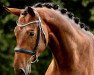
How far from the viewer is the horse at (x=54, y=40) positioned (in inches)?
207

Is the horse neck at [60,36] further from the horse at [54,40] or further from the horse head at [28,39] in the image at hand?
the horse head at [28,39]

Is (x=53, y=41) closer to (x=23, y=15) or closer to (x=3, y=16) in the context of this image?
(x=23, y=15)

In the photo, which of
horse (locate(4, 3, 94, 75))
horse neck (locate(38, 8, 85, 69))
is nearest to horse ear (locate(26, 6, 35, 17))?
horse (locate(4, 3, 94, 75))

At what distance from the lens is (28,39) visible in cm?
529

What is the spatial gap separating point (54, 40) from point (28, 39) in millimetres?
437

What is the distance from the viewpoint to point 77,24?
6004mm

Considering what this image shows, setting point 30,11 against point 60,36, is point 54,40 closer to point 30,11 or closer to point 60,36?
point 60,36

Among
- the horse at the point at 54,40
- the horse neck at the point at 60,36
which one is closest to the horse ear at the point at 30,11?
the horse at the point at 54,40

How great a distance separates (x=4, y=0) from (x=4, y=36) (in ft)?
2.08

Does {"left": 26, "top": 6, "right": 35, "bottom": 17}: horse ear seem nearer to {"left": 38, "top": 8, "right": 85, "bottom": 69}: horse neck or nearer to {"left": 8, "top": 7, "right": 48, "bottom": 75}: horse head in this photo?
{"left": 8, "top": 7, "right": 48, "bottom": 75}: horse head

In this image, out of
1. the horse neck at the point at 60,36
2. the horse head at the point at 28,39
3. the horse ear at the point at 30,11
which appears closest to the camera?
the horse head at the point at 28,39

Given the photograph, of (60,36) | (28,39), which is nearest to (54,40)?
(60,36)

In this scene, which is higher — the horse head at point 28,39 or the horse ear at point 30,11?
the horse ear at point 30,11

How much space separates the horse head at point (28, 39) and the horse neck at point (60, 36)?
0.44 ft
